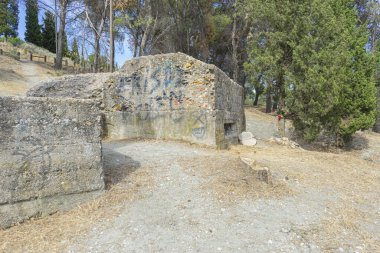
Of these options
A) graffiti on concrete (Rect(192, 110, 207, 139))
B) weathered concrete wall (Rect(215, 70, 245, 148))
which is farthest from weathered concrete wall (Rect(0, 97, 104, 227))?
weathered concrete wall (Rect(215, 70, 245, 148))

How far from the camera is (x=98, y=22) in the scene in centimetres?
2642

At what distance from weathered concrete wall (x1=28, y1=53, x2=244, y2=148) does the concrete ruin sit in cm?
3

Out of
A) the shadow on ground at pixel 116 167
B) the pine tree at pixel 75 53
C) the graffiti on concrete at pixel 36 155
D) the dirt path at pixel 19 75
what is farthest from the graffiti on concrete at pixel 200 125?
the pine tree at pixel 75 53

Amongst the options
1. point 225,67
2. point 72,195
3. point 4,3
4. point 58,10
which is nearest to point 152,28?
point 225,67

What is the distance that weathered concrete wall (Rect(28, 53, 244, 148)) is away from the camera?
8.07 metres

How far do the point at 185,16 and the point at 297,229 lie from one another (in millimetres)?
22011

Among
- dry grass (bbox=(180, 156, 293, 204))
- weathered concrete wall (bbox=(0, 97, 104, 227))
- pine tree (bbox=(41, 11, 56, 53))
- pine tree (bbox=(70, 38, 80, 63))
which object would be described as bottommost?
dry grass (bbox=(180, 156, 293, 204))

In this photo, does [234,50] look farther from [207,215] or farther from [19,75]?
[207,215]

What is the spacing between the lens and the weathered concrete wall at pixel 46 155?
11.2ft

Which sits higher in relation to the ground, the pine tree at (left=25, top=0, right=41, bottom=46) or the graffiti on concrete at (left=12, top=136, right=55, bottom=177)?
the pine tree at (left=25, top=0, right=41, bottom=46)

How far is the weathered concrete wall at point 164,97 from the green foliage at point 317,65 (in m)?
3.98

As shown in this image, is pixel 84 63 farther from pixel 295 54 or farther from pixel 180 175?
pixel 180 175

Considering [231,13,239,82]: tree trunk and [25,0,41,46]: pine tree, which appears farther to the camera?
[25,0,41,46]: pine tree

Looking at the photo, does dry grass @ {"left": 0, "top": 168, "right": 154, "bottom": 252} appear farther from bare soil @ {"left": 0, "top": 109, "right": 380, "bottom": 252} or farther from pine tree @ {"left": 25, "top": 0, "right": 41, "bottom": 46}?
pine tree @ {"left": 25, "top": 0, "right": 41, "bottom": 46}
